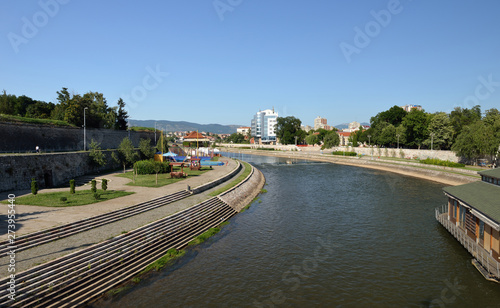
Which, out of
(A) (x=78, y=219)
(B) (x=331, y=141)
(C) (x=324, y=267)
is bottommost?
(C) (x=324, y=267)

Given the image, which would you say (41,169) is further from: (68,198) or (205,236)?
(205,236)

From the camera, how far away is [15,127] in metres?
35.5

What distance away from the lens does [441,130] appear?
80000 millimetres

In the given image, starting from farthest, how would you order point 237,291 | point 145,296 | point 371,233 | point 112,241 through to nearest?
point 371,233, point 112,241, point 237,291, point 145,296

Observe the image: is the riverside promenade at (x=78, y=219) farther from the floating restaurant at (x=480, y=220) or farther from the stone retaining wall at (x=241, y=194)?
the floating restaurant at (x=480, y=220)

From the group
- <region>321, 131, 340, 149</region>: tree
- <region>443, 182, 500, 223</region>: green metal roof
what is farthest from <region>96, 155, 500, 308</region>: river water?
<region>321, 131, 340, 149</region>: tree

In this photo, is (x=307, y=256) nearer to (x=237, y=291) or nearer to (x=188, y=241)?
(x=237, y=291)

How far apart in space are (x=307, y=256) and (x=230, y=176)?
2785 centimetres

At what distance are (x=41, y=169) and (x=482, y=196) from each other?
40821 mm

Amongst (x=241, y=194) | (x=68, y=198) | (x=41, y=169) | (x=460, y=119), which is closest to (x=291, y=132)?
(x=460, y=119)

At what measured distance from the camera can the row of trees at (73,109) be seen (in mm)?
51281

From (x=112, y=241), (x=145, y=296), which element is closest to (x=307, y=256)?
(x=145, y=296)

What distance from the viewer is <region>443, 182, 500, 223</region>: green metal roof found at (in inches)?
679

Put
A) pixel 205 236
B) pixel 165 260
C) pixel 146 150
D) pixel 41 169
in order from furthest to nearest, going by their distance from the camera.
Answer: pixel 146 150 < pixel 41 169 < pixel 205 236 < pixel 165 260
